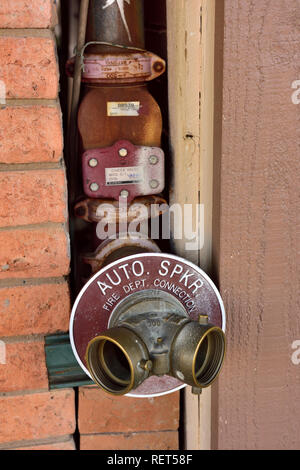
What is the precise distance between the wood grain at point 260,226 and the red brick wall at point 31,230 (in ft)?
0.94

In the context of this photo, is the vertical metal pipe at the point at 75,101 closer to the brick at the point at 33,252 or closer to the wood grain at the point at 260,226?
the brick at the point at 33,252

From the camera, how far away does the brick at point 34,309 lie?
881mm

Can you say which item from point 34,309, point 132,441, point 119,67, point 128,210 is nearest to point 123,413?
point 132,441

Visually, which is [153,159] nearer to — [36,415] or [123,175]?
[123,175]

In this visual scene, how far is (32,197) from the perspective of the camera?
84 centimetres

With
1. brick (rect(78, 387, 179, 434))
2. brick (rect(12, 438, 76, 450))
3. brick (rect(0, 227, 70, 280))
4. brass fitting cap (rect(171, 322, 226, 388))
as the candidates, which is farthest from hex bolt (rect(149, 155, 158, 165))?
brick (rect(12, 438, 76, 450))

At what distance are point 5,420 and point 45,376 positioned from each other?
0.12 m

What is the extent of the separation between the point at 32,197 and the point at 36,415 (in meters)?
0.44

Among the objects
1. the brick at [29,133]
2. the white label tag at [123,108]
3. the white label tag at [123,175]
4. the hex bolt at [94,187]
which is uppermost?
the white label tag at [123,108]

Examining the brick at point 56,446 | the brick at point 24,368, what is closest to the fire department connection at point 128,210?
the brick at point 24,368

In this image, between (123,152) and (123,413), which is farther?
(123,413)

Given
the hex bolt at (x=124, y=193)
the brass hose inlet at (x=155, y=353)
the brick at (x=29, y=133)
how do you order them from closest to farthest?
the brass hose inlet at (x=155, y=353) → the brick at (x=29, y=133) → the hex bolt at (x=124, y=193)
